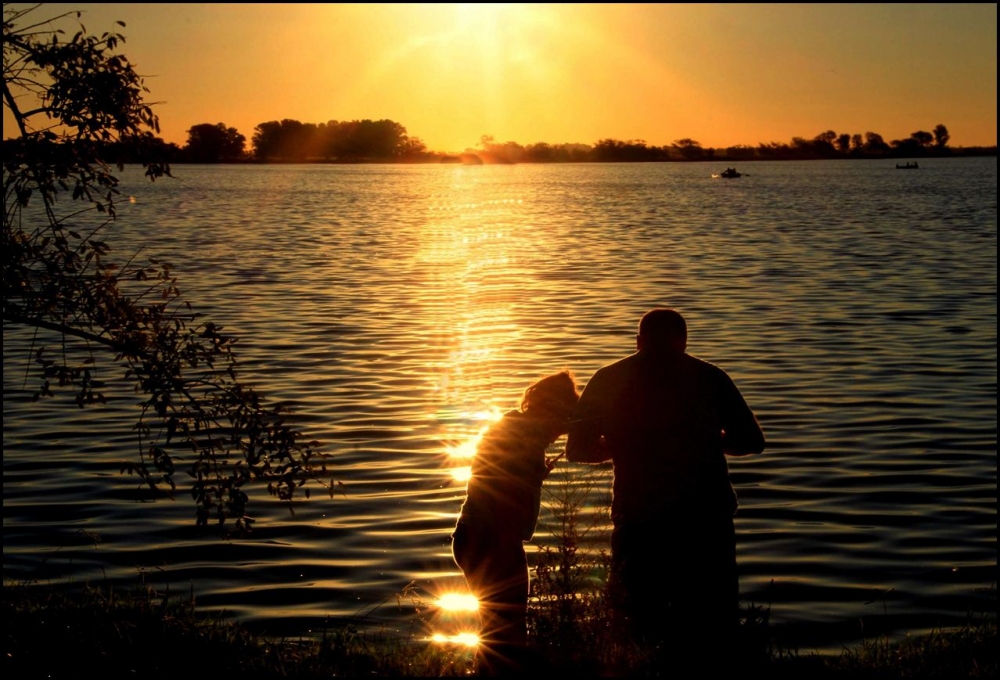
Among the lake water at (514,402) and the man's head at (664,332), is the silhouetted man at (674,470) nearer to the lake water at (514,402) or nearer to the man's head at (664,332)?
the man's head at (664,332)

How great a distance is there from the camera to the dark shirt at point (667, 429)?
22.5 feet

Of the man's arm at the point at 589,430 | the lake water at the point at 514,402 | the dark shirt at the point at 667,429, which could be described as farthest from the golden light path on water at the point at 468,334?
the dark shirt at the point at 667,429

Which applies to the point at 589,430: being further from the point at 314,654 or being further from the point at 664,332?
the point at 314,654

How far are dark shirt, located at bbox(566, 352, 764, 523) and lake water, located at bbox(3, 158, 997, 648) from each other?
1.28ft

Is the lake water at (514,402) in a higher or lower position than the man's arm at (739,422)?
lower

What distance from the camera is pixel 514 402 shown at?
1711 cm

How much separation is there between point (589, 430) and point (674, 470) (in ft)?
1.74

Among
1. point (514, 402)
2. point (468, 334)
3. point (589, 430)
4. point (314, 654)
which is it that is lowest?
point (468, 334)

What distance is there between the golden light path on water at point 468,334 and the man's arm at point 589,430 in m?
0.52

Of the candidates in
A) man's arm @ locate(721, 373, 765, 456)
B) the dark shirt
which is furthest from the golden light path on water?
man's arm @ locate(721, 373, 765, 456)

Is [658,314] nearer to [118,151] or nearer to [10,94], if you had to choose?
[118,151]

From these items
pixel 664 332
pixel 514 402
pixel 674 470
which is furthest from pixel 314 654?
pixel 514 402

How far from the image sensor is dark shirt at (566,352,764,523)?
6.86 metres

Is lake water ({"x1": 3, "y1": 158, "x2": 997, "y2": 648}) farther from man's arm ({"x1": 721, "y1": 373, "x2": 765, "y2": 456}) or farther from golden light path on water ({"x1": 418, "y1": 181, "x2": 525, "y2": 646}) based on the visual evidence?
man's arm ({"x1": 721, "y1": 373, "x2": 765, "y2": 456})
